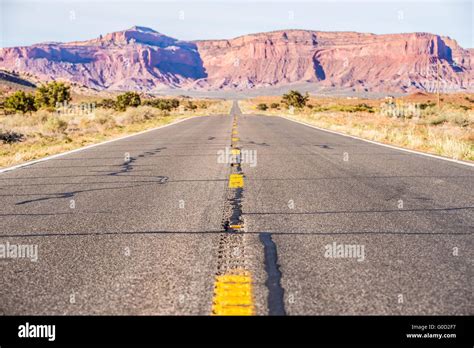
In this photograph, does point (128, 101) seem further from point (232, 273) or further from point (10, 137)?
point (232, 273)

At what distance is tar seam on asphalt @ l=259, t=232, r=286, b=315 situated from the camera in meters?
2.75

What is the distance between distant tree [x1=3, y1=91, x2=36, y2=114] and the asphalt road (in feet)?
168

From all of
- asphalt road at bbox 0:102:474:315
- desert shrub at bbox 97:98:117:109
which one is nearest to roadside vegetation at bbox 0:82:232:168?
desert shrub at bbox 97:98:117:109

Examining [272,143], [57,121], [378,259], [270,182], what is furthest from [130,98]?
[378,259]

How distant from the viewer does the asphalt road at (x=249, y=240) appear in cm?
291

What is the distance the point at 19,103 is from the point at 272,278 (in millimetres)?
58417

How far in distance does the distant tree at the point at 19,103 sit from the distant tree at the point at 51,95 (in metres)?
2.44

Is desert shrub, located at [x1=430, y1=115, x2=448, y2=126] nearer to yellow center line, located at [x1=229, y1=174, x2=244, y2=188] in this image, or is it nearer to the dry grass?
the dry grass

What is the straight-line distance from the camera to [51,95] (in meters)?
60.4

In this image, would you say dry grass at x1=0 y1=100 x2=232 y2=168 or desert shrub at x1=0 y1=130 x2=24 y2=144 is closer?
dry grass at x1=0 y1=100 x2=232 y2=168

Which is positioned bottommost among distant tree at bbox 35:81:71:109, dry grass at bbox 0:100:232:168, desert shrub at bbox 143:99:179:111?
dry grass at bbox 0:100:232:168

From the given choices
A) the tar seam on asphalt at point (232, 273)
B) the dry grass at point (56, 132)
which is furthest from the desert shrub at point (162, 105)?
the tar seam on asphalt at point (232, 273)
